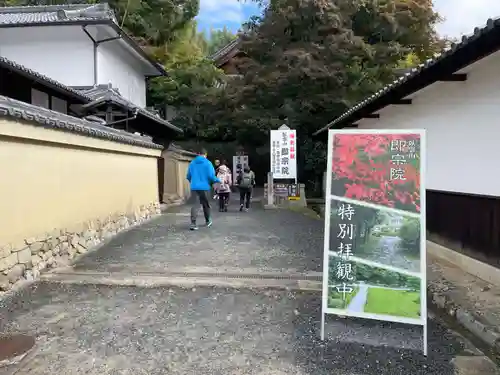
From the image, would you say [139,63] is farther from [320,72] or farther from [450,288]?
[450,288]

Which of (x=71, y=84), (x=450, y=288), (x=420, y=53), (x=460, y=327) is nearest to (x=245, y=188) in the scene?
(x=71, y=84)

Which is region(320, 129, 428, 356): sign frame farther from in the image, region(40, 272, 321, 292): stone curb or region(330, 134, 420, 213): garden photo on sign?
region(40, 272, 321, 292): stone curb

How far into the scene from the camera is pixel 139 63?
22.2 metres

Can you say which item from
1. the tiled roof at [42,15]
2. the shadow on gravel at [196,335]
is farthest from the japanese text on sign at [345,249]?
the tiled roof at [42,15]

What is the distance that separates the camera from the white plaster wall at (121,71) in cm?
1802

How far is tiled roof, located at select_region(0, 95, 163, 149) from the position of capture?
17.2ft

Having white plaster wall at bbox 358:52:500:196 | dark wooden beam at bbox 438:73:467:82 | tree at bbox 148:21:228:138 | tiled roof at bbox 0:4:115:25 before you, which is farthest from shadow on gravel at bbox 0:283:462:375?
tree at bbox 148:21:228:138

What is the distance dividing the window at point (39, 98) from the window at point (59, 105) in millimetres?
502

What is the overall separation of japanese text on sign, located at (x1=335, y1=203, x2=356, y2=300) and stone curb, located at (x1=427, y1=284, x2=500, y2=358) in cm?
134

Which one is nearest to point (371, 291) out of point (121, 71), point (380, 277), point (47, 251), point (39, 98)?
point (380, 277)

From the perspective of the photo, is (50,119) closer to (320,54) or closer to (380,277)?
(380,277)

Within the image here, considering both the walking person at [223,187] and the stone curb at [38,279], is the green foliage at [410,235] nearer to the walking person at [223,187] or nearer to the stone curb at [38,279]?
the stone curb at [38,279]

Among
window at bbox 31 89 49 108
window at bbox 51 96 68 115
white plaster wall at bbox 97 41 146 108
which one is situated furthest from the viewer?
white plaster wall at bbox 97 41 146 108

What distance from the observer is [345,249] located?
4070mm
